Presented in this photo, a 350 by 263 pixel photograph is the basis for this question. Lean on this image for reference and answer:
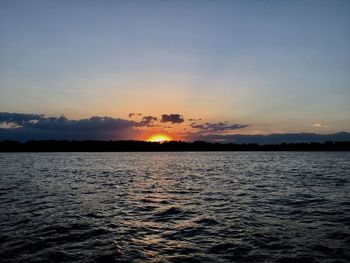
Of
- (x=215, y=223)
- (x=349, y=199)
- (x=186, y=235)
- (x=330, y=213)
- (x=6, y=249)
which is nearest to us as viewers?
(x=6, y=249)

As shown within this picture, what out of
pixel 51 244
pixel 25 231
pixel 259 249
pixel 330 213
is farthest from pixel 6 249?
pixel 330 213

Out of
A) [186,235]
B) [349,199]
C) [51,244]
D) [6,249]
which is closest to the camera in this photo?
[6,249]

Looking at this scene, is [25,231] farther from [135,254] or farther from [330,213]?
[330,213]

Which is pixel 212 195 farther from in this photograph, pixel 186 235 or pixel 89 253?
pixel 89 253

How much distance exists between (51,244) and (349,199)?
27.0 metres

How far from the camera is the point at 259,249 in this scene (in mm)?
15750

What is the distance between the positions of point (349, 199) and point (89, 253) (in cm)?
2600

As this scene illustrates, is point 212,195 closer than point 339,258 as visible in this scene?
No

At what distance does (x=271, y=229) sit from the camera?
64.3 feet

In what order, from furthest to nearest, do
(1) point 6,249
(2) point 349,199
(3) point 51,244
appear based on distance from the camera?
(2) point 349,199 → (3) point 51,244 → (1) point 6,249

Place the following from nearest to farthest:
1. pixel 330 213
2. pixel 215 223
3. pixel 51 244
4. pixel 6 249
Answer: pixel 6 249
pixel 51 244
pixel 215 223
pixel 330 213

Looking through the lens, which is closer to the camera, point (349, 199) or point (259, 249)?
point (259, 249)

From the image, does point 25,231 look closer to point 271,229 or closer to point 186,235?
point 186,235

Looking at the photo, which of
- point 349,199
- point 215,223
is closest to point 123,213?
point 215,223
